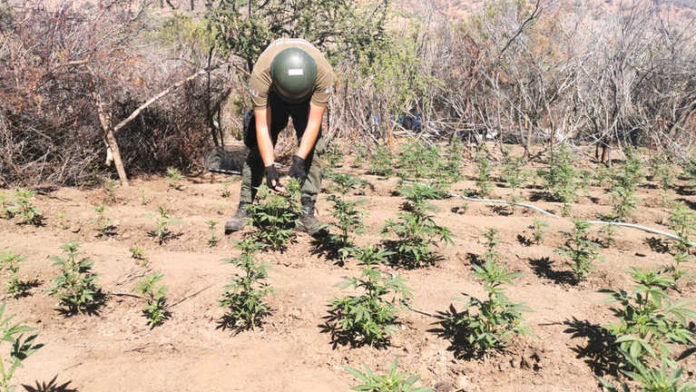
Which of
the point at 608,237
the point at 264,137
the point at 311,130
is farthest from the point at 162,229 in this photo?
the point at 608,237

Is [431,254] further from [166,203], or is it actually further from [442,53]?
[442,53]

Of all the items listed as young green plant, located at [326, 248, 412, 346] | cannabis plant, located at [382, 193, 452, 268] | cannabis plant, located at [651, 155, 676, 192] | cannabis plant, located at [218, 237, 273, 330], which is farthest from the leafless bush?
cannabis plant, located at [651, 155, 676, 192]

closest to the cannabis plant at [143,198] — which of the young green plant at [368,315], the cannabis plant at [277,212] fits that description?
the cannabis plant at [277,212]

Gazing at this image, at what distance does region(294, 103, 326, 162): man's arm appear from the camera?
349cm

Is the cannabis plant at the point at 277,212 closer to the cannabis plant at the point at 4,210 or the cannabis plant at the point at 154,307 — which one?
the cannabis plant at the point at 154,307

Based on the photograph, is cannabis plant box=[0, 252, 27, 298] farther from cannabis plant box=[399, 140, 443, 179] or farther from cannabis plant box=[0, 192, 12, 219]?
cannabis plant box=[399, 140, 443, 179]

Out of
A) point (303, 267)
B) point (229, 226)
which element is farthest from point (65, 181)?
point (303, 267)

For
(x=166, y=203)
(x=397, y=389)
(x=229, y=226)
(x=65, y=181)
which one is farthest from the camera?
(x=65, y=181)

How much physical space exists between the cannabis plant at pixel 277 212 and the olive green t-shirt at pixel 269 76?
69 cm

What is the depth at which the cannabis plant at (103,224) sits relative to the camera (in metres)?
3.81

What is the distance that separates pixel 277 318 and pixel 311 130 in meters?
1.54

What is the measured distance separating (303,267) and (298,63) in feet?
4.96

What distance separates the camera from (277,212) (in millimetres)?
3416

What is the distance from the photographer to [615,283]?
10.7 ft
